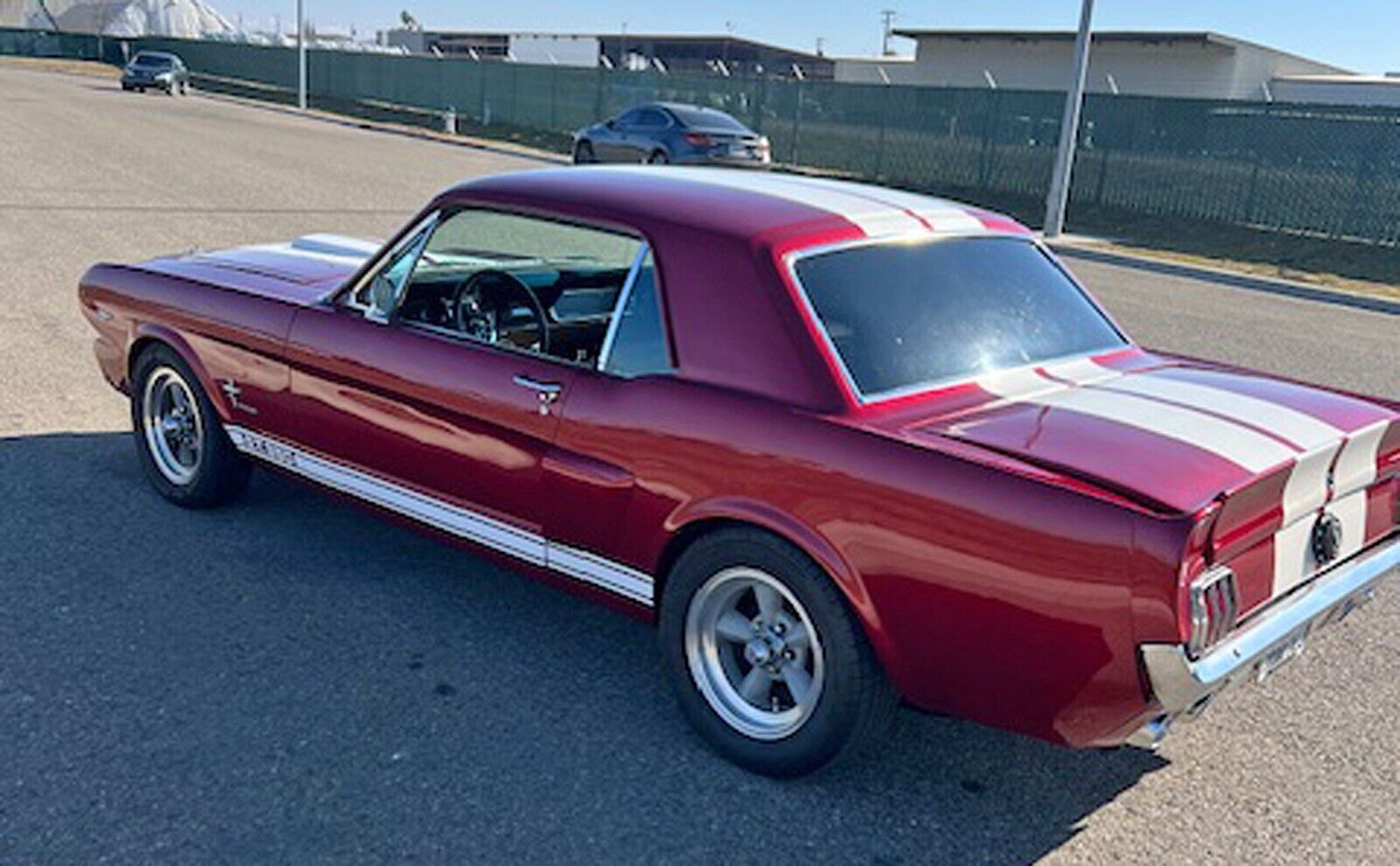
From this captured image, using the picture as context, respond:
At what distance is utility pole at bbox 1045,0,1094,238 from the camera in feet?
55.7

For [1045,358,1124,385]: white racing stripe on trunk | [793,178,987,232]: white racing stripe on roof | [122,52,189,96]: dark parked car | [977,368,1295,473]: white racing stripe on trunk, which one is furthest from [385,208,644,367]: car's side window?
[122,52,189,96]: dark parked car

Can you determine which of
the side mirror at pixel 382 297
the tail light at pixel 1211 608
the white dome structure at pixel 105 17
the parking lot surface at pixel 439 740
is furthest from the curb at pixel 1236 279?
the white dome structure at pixel 105 17

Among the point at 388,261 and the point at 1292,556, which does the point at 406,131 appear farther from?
the point at 1292,556

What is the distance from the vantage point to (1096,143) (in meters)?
21.8

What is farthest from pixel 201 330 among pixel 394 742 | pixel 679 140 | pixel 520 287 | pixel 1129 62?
pixel 1129 62

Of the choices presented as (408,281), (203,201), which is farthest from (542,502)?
(203,201)

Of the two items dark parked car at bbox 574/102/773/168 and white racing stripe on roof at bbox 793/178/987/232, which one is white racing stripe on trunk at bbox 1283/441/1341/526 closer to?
white racing stripe on roof at bbox 793/178/987/232

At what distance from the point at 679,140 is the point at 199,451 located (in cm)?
1784

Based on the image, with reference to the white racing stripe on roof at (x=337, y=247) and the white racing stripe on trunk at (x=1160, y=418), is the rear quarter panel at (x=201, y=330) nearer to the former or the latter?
the white racing stripe on roof at (x=337, y=247)

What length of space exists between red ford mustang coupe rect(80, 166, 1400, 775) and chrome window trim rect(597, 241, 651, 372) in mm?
10

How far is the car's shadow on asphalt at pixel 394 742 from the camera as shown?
289cm

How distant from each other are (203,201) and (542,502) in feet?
41.9

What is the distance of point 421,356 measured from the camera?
3908mm

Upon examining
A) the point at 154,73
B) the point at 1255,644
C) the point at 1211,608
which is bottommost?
the point at 1255,644
